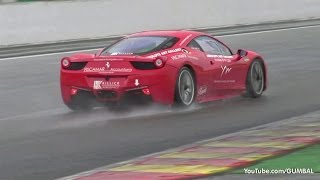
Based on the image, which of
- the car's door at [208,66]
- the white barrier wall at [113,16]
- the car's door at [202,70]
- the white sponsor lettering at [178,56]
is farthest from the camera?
the white barrier wall at [113,16]

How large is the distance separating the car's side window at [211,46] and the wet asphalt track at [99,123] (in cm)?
89

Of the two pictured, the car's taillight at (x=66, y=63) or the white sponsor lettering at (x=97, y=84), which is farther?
the car's taillight at (x=66, y=63)

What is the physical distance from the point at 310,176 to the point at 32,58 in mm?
16816

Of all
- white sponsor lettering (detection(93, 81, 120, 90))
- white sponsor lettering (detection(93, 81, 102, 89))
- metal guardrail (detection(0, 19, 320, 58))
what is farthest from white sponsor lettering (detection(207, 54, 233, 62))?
metal guardrail (detection(0, 19, 320, 58))

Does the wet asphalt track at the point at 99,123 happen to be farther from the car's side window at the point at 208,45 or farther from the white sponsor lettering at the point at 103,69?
the car's side window at the point at 208,45

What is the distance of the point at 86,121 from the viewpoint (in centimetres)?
1122

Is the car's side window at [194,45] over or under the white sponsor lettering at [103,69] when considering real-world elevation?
over

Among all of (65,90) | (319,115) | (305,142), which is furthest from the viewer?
(65,90)

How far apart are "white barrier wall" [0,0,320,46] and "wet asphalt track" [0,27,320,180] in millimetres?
9772

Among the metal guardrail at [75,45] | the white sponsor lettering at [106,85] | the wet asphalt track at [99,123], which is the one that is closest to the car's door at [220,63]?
the wet asphalt track at [99,123]

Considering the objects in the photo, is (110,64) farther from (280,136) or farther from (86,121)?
(280,136)

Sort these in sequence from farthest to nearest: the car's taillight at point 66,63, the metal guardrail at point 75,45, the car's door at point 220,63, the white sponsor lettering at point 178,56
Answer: the metal guardrail at point 75,45
the car's door at point 220,63
the car's taillight at point 66,63
the white sponsor lettering at point 178,56

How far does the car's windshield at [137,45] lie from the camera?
39.8ft

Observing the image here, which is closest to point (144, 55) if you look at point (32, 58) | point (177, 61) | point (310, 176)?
point (177, 61)
